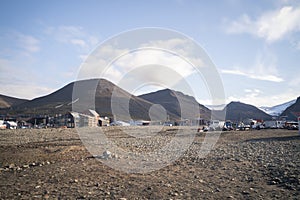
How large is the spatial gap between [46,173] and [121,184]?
10.8ft

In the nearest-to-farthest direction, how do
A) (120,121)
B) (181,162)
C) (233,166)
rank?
(233,166), (181,162), (120,121)

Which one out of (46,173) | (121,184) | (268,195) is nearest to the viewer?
(268,195)

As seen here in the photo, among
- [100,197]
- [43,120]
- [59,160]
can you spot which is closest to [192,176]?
[100,197]

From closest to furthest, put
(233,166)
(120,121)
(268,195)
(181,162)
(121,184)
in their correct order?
(268,195) < (121,184) < (233,166) < (181,162) < (120,121)

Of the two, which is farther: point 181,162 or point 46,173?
point 181,162

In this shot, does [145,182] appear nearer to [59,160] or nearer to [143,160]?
[143,160]

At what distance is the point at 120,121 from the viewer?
98.5 metres

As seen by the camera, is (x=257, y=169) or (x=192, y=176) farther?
(x=257, y=169)

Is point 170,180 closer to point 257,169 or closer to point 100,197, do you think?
point 100,197

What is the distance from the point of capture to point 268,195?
681cm

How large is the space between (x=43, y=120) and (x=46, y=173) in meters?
98.4

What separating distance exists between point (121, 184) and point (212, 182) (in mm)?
2742

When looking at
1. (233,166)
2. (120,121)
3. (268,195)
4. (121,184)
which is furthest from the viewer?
(120,121)

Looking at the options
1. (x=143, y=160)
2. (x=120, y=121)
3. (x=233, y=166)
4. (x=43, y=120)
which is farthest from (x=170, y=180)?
(x=43, y=120)
